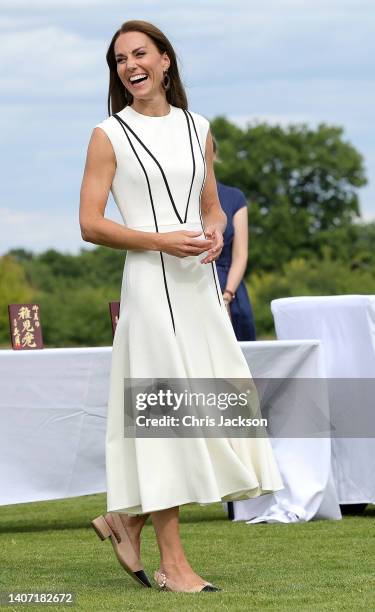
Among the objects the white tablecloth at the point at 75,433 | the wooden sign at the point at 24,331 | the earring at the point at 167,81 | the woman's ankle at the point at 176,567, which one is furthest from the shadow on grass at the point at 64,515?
the earring at the point at 167,81

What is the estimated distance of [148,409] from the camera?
14.4ft

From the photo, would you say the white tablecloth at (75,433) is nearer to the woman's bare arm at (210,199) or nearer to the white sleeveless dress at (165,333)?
the woman's bare arm at (210,199)

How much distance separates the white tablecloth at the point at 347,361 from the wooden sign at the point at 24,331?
134 centimetres

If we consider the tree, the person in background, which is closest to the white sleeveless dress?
the person in background

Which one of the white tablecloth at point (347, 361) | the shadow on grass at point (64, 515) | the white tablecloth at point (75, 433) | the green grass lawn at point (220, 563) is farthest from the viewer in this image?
the shadow on grass at point (64, 515)

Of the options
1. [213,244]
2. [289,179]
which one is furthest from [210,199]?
[289,179]

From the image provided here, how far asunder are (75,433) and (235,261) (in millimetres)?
1271

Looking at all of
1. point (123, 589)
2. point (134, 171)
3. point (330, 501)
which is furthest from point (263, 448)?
point (330, 501)

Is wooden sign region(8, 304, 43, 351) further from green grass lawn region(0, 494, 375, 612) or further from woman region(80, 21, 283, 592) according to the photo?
woman region(80, 21, 283, 592)

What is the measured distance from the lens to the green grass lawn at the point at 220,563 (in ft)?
13.7

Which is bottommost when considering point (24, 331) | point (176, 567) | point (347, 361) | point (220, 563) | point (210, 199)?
point (220, 563)

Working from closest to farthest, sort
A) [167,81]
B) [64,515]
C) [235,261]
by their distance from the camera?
[167,81]
[235,261]
[64,515]

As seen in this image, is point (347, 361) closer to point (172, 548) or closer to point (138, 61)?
point (172, 548)

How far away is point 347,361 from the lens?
710cm
